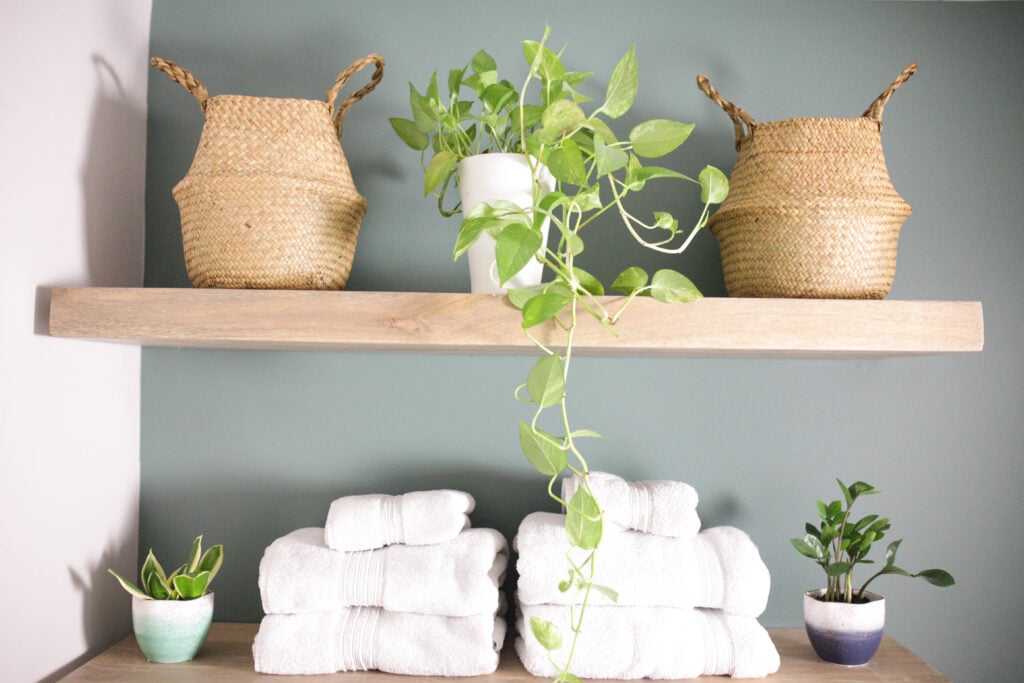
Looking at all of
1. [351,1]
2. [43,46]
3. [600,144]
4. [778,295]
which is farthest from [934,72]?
[43,46]

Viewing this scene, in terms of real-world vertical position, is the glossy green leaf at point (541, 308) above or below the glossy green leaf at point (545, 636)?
above

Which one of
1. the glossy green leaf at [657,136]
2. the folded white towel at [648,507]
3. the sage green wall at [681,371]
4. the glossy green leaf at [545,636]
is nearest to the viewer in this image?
the glossy green leaf at [545,636]

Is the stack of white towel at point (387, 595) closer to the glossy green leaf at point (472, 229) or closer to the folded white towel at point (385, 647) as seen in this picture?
the folded white towel at point (385, 647)

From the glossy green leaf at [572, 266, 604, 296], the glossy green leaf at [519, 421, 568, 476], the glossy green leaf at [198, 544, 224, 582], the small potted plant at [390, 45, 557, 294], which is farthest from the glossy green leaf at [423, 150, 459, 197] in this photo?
the glossy green leaf at [198, 544, 224, 582]

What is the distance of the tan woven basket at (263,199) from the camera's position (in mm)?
918

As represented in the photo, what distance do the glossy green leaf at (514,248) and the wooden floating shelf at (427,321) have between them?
80mm

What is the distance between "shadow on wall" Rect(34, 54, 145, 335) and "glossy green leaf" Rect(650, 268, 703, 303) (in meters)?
0.73

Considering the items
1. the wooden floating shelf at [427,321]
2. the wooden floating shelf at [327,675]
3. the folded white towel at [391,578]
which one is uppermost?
the wooden floating shelf at [427,321]

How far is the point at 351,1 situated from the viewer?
1.18 metres

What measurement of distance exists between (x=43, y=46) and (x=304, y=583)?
72 centimetres

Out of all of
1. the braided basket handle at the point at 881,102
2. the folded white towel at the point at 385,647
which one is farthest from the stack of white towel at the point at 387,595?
the braided basket handle at the point at 881,102

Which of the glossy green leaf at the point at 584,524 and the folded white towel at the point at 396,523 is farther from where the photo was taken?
the folded white towel at the point at 396,523

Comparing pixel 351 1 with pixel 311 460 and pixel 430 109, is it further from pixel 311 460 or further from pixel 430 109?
pixel 311 460

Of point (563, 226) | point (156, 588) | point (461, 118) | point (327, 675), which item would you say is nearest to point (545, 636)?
point (327, 675)
